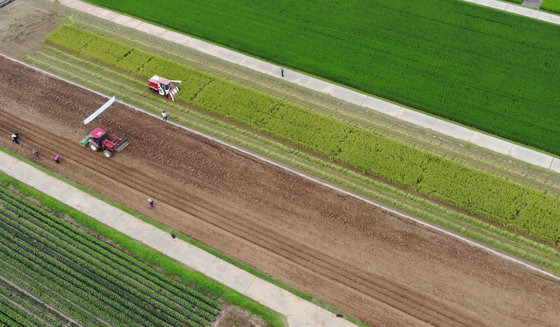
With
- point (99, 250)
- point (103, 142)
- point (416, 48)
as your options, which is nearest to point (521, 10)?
point (416, 48)

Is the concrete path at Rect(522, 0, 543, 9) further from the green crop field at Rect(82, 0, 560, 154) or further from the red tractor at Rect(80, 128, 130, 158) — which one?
the red tractor at Rect(80, 128, 130, 158)

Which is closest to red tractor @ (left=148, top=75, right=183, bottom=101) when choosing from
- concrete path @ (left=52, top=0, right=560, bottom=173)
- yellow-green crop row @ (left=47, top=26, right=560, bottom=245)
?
yellow-green crop row @ (left=47, top=26, right=560, bottom=245)

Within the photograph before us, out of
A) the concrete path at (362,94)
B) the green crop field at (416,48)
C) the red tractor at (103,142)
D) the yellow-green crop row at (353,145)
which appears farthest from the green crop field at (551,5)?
the red tractor at (103,142)

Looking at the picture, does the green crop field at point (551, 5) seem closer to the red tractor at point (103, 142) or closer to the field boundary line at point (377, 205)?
the field boundary line at point (377, 205)

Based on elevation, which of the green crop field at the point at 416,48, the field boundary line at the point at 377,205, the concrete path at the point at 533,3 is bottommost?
the field boundary line at the point at 377,205

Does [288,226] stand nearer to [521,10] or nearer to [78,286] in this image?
[78,286]

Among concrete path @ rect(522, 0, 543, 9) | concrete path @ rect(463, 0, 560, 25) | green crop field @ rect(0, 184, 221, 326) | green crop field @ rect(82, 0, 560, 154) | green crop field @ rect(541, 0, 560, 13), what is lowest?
green crop field @ rect(0, 184, 221, 326)
